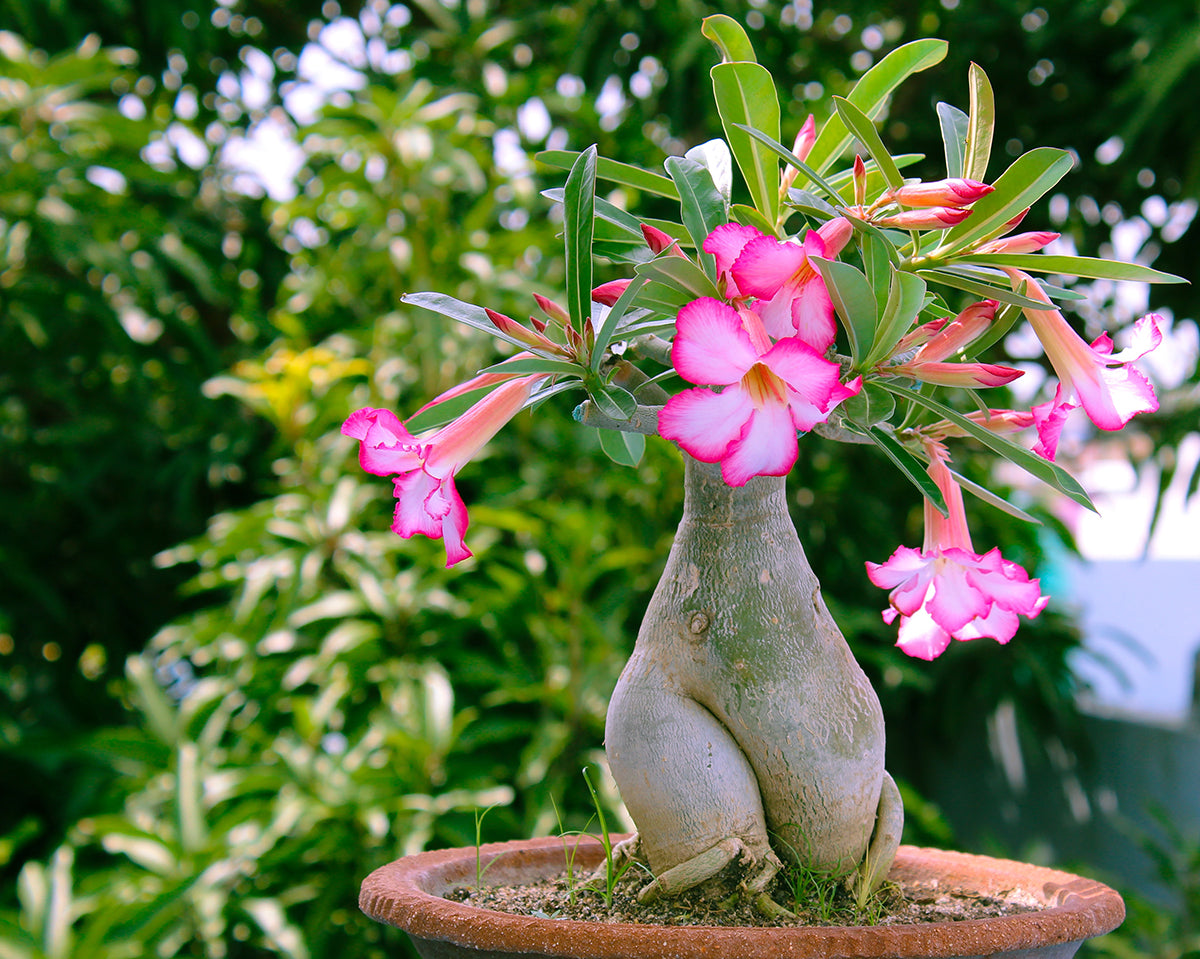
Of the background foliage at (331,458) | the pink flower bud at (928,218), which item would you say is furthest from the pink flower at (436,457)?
the background foliage at (331,458)

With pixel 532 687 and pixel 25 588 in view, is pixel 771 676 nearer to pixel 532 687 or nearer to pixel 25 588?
pixel 532 687

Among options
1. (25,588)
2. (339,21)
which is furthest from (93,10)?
(25,588)

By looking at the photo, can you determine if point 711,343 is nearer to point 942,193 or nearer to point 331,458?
point 942,193

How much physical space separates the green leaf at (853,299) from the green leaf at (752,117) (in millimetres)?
108

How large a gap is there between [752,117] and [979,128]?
0.42ft

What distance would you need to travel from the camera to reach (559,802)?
1.52 m

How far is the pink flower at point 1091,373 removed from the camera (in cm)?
57

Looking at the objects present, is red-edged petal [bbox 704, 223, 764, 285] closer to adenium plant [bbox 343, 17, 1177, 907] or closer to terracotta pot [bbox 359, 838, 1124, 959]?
adenium plant [bbox 343, 17, 1177, 907]

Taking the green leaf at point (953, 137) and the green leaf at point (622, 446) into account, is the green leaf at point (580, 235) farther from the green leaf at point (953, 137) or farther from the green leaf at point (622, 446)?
the green leaf at point (953, 137)

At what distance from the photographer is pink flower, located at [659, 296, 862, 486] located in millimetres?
482

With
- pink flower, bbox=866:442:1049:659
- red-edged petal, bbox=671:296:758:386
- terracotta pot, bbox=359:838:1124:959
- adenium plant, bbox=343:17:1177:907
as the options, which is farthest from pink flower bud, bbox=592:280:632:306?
terracotta pot, bbox=359:838:1124:959

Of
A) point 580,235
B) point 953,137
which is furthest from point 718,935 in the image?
point 953,137

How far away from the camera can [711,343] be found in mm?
487

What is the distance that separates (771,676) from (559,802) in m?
0.95
